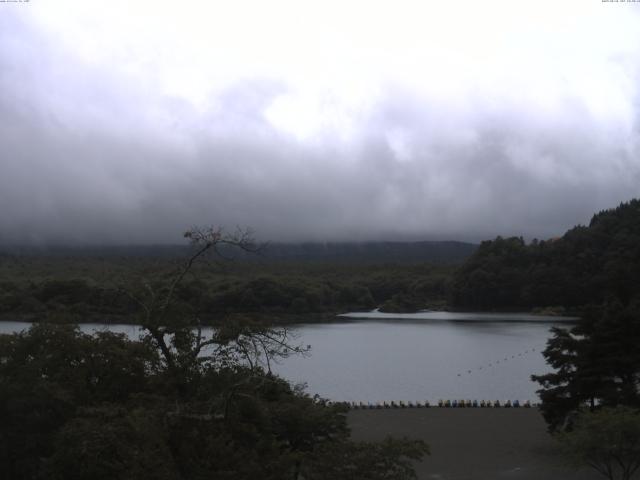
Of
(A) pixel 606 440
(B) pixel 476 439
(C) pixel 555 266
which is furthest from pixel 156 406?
(C) pixel 555 266

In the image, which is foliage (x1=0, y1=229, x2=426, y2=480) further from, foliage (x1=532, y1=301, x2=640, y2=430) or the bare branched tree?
foliage (x1=532, y1=301, x2=640, y2=430)

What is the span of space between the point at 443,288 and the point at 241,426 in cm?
12849

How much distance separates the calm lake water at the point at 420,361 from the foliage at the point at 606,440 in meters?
13.2

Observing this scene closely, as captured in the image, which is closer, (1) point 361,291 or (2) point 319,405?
(2) point 319,405

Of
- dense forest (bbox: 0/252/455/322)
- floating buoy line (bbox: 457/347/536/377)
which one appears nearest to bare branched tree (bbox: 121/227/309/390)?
dense forest (bbox: 0/252/455/322)

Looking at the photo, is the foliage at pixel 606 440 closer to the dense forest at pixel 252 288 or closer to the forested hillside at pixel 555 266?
the dense forest at pixel 252 288

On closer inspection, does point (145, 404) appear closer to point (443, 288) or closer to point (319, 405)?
point (319, 405)

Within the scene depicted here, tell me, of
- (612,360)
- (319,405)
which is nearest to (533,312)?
(612,360)

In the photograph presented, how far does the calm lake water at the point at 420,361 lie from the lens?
40312 millimetres

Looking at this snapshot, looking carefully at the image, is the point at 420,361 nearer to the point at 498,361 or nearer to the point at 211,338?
the point at 498,361

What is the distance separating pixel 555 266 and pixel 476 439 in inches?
3537

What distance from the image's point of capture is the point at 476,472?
65.8 feet

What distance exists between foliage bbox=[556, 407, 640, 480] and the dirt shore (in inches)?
81.5

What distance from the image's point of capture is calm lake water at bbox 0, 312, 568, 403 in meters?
40.3
